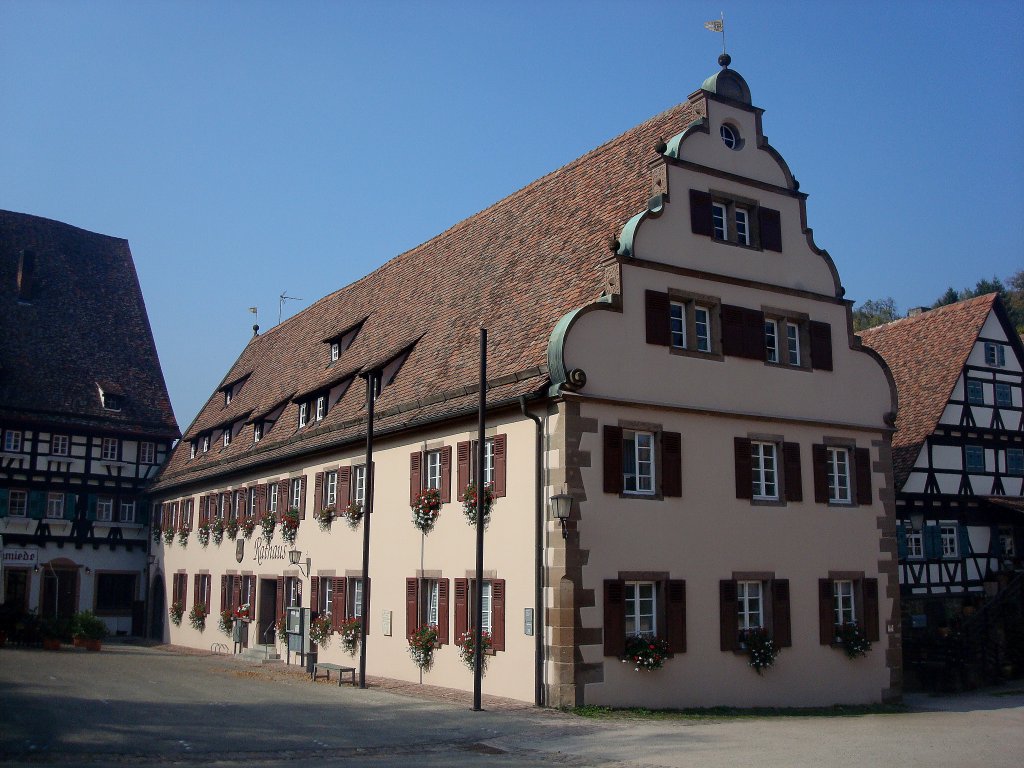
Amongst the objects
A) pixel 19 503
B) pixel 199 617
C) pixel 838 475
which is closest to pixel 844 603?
pixel 838 475

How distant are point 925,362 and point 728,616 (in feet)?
50.3

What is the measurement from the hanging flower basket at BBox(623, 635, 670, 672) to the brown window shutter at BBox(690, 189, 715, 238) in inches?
315

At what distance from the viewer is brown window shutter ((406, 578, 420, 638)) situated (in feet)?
71.5

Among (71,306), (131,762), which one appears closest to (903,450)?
(131,762)

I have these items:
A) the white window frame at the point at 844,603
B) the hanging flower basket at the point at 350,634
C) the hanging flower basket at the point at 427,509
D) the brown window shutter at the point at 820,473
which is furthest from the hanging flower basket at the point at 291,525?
the white window frame at the point at 844,603

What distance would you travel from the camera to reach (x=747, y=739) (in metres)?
14.8

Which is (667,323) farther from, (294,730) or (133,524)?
(133,524)

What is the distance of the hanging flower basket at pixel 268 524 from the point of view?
2934 cm

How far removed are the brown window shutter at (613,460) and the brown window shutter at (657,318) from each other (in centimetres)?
202

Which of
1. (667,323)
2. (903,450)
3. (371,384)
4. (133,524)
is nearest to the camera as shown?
(667,323)

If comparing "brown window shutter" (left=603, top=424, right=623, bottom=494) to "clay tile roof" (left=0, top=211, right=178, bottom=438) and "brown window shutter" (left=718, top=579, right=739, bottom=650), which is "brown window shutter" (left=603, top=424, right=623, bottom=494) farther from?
"clay tile roof" (left=0, top=211, right=178, bottom=438)

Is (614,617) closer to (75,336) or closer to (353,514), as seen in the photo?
(353,514)

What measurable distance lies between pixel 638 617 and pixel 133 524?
27.0m

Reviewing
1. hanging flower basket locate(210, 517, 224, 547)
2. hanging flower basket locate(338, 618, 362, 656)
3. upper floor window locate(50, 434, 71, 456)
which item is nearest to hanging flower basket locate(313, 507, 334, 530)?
hanging flower basket locate(338, 618, 362, 656)
